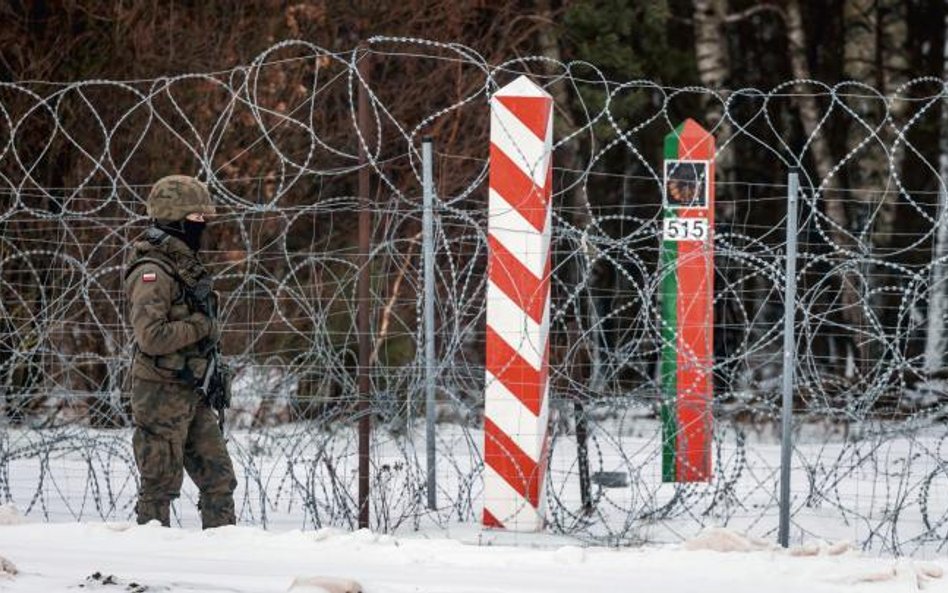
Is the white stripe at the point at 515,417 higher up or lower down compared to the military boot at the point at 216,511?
higher up

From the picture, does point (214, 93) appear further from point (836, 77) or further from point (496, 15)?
point (836, 77)

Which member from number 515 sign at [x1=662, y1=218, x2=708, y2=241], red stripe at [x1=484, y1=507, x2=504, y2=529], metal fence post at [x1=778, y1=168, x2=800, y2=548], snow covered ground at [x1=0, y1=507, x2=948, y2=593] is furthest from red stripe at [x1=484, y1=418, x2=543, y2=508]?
number 515 sign at [x1=662, y1=218, x2=708, y2=241]

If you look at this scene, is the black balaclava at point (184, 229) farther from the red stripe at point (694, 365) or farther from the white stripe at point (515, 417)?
the red stripe at point (694, 365)

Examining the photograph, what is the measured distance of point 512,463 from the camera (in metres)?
8.01

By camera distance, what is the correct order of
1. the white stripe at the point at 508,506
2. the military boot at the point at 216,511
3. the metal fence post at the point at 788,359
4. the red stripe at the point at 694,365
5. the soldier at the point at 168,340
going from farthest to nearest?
Result: the red stripe at the point at 694,365 → the white stripe at the point at 508,506 → the metal fence post at the point at 788,359 → the military boot at the point at 216,511 → the soldier at the point at 168,340

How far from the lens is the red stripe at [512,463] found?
26.2ft

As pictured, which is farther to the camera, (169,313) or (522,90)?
(522,90)

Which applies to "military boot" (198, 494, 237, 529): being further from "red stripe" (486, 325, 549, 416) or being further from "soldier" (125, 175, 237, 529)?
"red stripe" (486, 325, 549, 416)

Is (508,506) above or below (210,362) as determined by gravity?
below

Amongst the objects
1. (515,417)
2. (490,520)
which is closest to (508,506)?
(490,520)

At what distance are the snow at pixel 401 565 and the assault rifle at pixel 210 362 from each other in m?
0.60

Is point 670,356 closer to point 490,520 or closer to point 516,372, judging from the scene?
point 516,372

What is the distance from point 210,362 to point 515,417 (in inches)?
58.1

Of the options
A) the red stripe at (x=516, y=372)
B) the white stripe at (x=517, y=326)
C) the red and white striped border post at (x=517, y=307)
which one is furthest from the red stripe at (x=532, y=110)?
the red stripe at (x=516, y=372)
